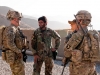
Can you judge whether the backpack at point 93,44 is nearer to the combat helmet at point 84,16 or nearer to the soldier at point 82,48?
the soldier at point 82,48

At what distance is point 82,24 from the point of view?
4.04m

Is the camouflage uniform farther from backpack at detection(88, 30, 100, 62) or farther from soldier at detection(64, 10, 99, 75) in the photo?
backpack at detection(88, 30, 100, 62)

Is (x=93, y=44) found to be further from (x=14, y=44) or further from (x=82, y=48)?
(x=14, y=44)

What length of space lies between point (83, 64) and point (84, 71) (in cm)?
13

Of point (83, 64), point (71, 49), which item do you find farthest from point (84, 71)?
point (71, 49)

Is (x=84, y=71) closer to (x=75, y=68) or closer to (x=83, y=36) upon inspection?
(x=75, y=68)

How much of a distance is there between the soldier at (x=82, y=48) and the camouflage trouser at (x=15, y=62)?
124 centimetres

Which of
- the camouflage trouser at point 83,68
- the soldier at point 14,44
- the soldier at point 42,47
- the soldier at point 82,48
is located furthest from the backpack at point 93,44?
the soldier at point 14,44

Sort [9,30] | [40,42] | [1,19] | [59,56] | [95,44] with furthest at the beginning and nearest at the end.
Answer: [1,19] < [59,56] < [40,42] < [9,30] < [95,44]

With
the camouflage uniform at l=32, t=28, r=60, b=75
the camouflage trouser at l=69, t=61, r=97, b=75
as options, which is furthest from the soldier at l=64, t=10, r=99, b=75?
the camouflage uniform at l=32, t=28, r=60, b=75

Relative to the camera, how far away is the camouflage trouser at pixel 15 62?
472cm

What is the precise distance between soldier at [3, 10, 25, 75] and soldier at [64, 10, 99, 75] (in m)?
1.23

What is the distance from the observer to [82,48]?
13.0 feet

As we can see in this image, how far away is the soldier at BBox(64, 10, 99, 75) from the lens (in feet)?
12.8
